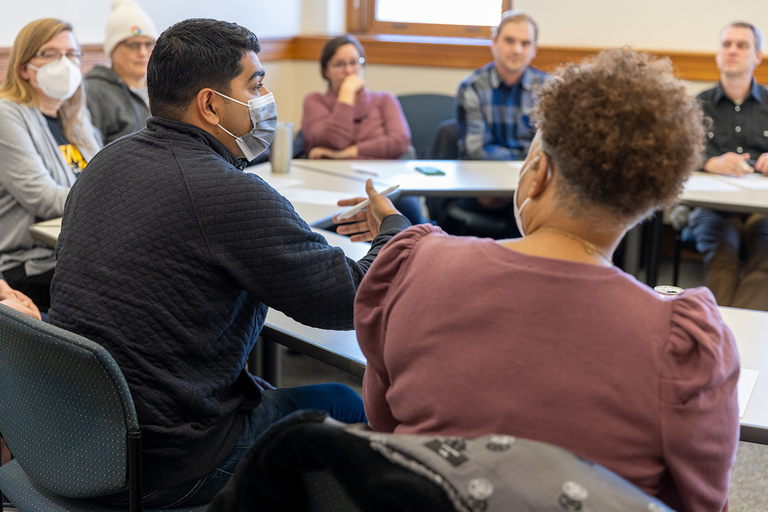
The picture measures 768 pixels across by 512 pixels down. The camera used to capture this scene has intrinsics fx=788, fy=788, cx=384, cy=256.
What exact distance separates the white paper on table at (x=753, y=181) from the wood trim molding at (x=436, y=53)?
123 centimetres

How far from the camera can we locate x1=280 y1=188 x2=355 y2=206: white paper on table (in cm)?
265

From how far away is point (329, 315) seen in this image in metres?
1.43

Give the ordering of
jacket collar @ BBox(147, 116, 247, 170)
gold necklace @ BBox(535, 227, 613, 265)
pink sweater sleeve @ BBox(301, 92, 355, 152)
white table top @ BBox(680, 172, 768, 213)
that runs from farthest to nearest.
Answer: pink sweater sleeve @ BBox(301, 92, 355, 152), white table top @ BBox(680, 172, 768, 213), jacket collar @ BBox(147, 116, 247, 170), gold necklace @ BBox(535, 227, 613, 265)

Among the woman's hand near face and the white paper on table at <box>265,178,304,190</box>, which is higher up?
the woman's hand near face

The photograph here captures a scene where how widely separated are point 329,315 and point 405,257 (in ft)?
1.29

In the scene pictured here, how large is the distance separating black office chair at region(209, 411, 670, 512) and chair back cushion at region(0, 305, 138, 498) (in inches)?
17.3

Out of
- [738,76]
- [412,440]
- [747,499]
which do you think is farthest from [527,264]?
[738,76]

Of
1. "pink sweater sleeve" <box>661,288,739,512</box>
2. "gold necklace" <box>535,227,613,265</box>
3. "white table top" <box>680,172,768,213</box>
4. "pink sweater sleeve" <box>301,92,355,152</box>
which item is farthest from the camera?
"pink sweater sleeve" <box>301,92,355,152</box>

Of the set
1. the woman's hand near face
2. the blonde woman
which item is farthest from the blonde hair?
the woman's hand near face

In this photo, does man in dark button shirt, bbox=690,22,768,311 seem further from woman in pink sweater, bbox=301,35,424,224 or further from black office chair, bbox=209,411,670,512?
black office chair, bbox=209,411,670,512

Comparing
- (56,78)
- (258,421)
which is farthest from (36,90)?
(258,421)

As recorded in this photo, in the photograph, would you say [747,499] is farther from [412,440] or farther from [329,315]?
[412,440]

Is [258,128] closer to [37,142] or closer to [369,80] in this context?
[37,142]

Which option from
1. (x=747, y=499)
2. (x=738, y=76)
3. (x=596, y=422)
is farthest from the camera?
(x=738, y=76)
